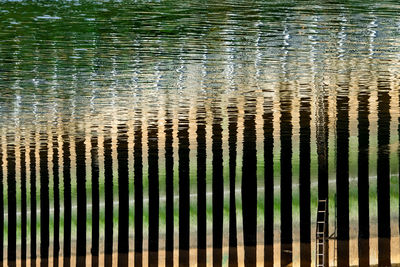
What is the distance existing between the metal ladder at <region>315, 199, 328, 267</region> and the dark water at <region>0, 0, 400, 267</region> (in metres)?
0.14

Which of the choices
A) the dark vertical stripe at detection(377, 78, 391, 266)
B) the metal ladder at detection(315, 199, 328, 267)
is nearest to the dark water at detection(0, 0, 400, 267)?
the dark vertical stripe at detection(377, 78, 391, 266)

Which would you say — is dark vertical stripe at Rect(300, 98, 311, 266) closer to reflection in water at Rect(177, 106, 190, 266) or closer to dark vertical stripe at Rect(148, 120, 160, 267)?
reflection in water at Rect(177, 106, 190, 266)

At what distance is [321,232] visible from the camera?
48.2ft

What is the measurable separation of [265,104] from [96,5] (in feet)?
16.3

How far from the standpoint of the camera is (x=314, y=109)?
1270cm

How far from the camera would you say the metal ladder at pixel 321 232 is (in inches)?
575

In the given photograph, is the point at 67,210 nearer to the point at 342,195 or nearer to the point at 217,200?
the point at 217,200

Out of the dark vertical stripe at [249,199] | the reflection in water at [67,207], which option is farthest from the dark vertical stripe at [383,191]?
the reflection in water at [67,207]

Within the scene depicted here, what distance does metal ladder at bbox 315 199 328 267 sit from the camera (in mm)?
14617

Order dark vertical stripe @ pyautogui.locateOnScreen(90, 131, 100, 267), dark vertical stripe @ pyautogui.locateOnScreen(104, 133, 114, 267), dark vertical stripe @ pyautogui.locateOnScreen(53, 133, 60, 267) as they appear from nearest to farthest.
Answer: dark vertical stripe @ pyautogui.locateOnScreen(104, 133, 114, 267) < dark vertical stripe @ pyautogui.locateOnScreen(90, 131, 100, 267) < dark vertical stripe @ pyautogui.locateOnScreen(53, 133, 60, 267)

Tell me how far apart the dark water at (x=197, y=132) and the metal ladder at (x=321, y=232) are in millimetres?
141

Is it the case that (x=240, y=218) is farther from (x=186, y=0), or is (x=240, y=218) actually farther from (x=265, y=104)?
(x=186, y=0)

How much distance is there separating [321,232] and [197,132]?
9.71ft

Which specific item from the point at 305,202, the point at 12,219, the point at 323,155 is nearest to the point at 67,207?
the point at 12,219
